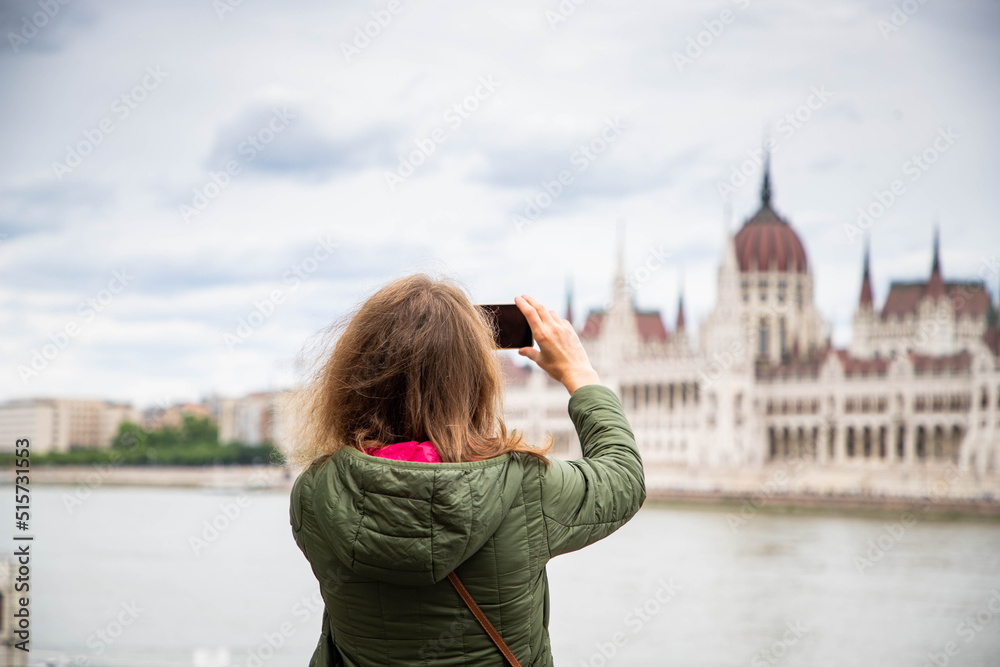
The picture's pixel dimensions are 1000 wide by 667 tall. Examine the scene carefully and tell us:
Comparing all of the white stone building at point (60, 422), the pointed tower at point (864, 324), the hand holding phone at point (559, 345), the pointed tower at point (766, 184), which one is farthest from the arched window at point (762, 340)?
the hand holding phone at point (559, 345)

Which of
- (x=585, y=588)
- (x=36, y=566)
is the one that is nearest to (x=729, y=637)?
(x=585, y=588)

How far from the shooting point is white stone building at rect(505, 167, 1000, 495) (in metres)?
14.1

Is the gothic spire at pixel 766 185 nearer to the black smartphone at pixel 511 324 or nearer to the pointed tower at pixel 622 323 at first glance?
the pointed tower at pixel 622 323

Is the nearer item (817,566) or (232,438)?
(817,566)

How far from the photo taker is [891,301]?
16.2 metres

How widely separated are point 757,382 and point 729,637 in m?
9.28

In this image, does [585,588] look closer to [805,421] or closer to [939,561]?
[939,561]

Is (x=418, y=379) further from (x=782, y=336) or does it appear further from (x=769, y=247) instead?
(x=769, y=247)

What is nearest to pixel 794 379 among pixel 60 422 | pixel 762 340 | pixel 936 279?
pixel 762 340

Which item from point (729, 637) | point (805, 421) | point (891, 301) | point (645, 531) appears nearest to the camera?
point (729, 637)

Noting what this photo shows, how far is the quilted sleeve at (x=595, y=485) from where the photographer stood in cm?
47

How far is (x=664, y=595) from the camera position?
802cm

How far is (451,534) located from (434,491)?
0.07 feet

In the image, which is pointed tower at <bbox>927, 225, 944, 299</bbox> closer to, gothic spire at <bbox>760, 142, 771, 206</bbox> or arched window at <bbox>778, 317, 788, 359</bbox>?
arched window at <bbox>778, 317, 788, 359</bbox>
